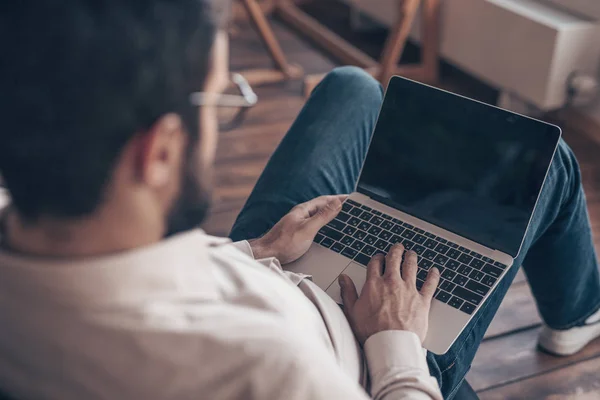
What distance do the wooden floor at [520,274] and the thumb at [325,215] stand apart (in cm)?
59

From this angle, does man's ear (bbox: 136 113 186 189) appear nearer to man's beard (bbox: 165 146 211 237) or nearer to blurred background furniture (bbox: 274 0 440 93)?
man's beard (bbox: 165 146 211 237)

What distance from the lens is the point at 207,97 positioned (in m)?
0.54

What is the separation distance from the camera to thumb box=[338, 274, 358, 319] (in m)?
0.85

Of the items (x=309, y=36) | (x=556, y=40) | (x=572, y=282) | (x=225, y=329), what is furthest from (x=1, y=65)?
(x=309, y=36)

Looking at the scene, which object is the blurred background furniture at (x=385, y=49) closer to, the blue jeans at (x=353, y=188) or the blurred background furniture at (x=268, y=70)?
the blurred background furniture at (x=268, y=70)

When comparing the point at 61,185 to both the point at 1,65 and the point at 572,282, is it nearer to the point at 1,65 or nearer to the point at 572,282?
the point at 1,65

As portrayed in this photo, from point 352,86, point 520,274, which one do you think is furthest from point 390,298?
point 520,274

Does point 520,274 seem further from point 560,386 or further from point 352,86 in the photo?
point 352,86

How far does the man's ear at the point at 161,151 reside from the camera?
49cm

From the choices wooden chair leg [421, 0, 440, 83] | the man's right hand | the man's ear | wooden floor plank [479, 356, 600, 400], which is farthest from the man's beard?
wooden chair leg [421, 0, 440, 83]

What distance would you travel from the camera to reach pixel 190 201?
A: 0.56m

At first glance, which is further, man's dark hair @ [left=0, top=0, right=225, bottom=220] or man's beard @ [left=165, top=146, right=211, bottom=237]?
man's beard @ [left=165, top=146, right=211, bottom=237]

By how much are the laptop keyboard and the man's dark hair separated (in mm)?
513

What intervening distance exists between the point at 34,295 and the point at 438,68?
8.35 ft
